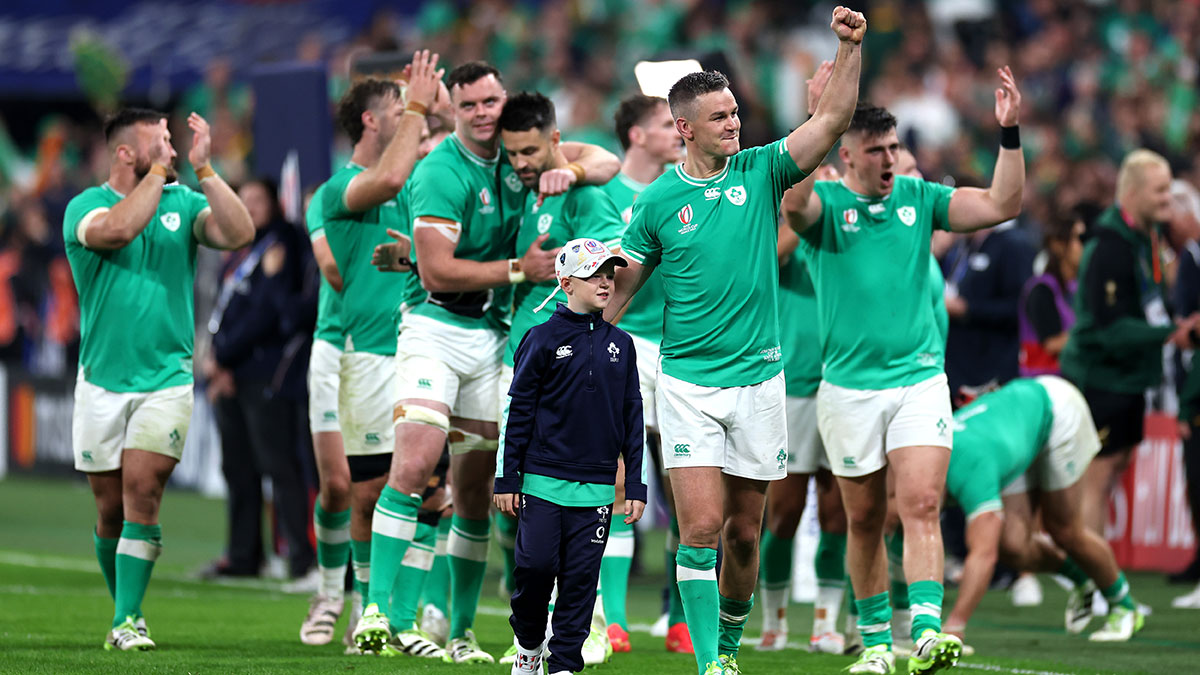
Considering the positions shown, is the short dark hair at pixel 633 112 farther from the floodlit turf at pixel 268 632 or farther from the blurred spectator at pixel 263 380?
the blurred spectator at pixel 263 380

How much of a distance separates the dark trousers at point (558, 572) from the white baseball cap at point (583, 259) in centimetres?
99

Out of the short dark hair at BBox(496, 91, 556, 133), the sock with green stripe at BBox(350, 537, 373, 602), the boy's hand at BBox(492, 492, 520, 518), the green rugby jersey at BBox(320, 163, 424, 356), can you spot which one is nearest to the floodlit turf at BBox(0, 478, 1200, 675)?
the sock with green stripe at BBox(350, 537, 373, 602)

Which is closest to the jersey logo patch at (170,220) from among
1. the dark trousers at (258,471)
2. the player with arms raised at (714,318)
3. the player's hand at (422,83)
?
the player's hand at (422,83)

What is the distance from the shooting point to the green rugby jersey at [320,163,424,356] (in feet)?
30.6

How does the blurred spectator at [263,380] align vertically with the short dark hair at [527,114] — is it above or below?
below

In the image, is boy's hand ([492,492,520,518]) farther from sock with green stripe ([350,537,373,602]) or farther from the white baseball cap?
sock with green stripe ([350,537,373,602])

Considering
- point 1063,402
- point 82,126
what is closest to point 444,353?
point 1063,402

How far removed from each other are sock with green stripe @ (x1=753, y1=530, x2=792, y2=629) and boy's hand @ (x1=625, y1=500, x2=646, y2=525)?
109 inches

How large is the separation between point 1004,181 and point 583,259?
2274mm

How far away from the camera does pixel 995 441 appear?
9.64 m

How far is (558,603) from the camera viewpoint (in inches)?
286

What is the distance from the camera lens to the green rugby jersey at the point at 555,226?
28.4ft

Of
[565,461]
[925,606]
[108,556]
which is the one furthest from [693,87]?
[108,556]

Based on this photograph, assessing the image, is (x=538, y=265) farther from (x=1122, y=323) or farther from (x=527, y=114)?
(x=1122, y=323)
